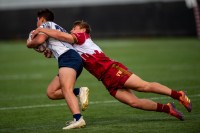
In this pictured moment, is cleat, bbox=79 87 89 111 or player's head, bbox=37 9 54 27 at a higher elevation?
player's head, bbox=37 9 54 27

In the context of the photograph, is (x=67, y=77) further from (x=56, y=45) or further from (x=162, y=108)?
(x=162, y=108)

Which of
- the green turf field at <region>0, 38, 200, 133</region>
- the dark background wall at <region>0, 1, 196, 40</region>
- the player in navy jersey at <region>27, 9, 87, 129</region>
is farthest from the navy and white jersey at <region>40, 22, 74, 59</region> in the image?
the dark background wall at <region>0, 1, 196, 40</region>

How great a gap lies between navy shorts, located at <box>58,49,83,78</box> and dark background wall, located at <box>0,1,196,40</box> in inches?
795

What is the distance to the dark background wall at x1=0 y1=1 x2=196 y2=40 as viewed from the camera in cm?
2944

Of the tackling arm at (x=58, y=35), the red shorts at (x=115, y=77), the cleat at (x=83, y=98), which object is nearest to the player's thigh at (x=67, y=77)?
the cleat at (x=83, y=98)

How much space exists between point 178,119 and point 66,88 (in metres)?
1.80

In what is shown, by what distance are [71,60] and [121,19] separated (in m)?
20.7

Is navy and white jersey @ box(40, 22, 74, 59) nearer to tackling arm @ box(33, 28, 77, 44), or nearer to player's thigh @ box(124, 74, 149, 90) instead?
tackling arm @ box(33, 28, 77, 44)

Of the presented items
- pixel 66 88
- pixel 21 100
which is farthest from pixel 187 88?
pixel 66 88

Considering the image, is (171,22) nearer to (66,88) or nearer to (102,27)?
(102,27)

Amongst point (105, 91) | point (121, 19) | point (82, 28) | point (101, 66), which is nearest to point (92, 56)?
point (101, 66)

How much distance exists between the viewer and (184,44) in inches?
1021

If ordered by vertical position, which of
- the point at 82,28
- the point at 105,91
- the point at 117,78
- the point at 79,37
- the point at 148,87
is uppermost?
the point at 82,28

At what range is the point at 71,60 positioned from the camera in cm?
945
